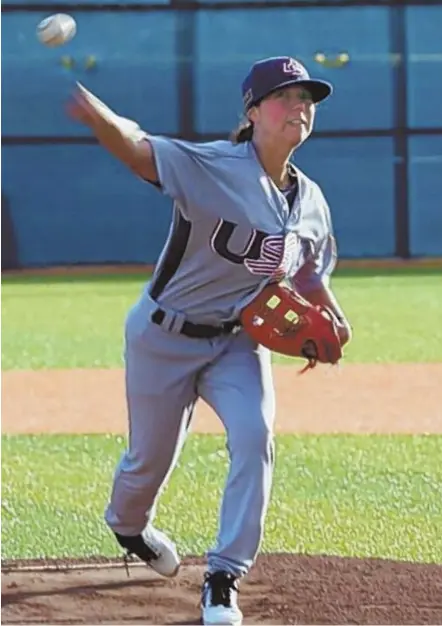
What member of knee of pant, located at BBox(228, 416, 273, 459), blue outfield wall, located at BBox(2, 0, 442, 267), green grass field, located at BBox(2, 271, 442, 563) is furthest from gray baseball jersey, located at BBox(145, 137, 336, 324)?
blue outfield wall, located at BBox(2, 0, 442, 267)

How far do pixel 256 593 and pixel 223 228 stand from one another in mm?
1139

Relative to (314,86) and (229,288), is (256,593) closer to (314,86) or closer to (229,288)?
(229,288)

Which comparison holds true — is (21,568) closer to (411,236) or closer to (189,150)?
(189,150)

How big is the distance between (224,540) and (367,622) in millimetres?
449

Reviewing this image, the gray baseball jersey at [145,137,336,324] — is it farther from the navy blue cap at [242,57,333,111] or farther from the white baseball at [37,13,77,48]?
the white baseball at [37,13,77,48]

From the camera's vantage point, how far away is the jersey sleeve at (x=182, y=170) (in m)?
4.03

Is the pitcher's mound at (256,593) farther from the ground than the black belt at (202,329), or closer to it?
closer to it

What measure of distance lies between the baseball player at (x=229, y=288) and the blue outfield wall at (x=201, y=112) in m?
16.2

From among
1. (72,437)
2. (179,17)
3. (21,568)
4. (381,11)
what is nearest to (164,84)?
(179,17)

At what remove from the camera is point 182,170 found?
4.07m

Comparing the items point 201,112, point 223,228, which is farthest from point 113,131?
point 201,112

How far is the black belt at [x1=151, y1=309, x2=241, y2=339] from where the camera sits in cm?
432

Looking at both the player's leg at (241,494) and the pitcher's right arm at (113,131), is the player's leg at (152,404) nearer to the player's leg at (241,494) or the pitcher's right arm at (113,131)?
the player's leg at (241,494)

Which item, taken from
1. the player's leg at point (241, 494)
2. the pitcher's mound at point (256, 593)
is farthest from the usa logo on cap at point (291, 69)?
the pitcher's mound at point (256, 593)
